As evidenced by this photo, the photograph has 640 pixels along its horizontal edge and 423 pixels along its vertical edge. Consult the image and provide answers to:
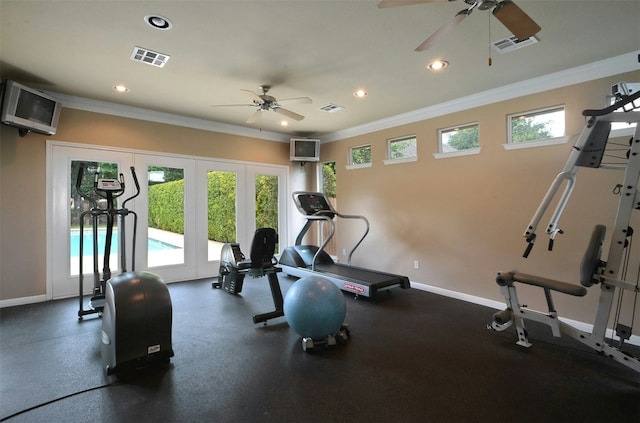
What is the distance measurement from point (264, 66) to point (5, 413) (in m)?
3.56

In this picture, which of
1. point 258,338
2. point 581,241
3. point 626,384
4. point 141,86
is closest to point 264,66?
point 141,86

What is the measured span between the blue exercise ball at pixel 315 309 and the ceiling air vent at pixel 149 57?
2771mm

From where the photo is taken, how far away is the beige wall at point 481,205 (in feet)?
11.3

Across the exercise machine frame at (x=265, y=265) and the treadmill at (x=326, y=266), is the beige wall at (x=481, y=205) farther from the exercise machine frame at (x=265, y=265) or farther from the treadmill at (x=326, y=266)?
the exercise machine frame at (x=265, y=265)

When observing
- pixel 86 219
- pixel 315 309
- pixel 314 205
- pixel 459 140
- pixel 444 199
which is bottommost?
pixel 315 309

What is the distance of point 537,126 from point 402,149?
1.99 metres

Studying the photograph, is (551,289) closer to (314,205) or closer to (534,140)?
(534,140)

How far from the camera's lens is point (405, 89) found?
4145 mm

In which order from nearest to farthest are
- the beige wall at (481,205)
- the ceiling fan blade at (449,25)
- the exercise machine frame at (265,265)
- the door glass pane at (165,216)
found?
the ceiling fan blade at (449,25) < the beige wall at (481,205) < the exercise machine frame at (265,265) < the door glass pane at (165,216)

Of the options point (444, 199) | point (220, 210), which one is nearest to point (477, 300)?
point (444, 199)

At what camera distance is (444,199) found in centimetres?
469

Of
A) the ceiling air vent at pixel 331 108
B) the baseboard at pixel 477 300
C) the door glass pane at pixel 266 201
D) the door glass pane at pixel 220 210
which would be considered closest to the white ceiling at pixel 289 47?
the ceiling air vent at pixel 331 108

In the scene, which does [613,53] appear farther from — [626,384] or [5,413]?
[5,413]

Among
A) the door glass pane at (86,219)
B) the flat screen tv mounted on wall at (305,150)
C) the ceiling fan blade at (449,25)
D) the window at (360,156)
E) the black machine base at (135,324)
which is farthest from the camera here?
the flat screen tv mounted on wall at (305,150)
